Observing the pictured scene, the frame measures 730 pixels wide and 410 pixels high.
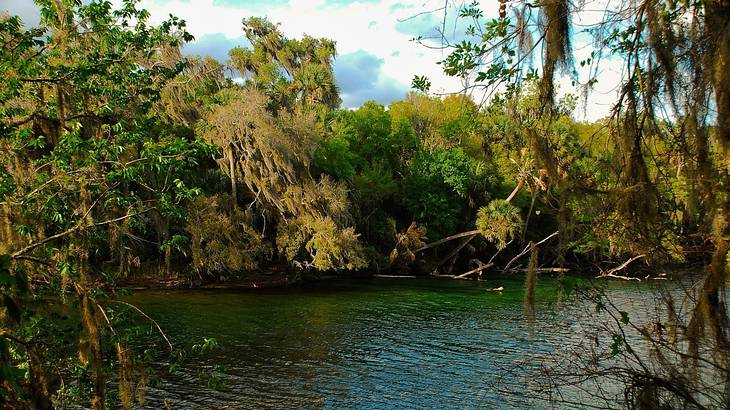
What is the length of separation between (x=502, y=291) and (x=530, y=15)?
22091 mm

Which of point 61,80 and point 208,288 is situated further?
point 208,288

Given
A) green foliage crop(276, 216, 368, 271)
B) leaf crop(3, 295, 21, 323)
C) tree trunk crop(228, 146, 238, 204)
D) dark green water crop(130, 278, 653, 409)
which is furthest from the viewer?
green foliage crop(276, 216, 368, 271)

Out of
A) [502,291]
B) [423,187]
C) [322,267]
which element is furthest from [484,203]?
[322,267]

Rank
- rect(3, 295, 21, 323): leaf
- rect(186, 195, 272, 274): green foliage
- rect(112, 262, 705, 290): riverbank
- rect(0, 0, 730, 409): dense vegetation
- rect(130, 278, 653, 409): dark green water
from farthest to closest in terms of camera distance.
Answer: rect(112, 262, 705, 290): riverbank < rect(186, 195, 272, 274): green foliage < rect(130, 278, 653, 409): dark green water < rect(0, 0, 730, 409): dense vegetation < rect(3, 295, 21, 323): leaf

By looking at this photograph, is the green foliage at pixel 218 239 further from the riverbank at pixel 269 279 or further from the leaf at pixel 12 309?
the leaf at pixel 12 309

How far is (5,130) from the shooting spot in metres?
5.83

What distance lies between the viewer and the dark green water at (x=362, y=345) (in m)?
11.1

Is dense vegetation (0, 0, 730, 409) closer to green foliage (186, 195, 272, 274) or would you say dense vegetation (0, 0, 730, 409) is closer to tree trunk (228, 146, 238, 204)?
green foliage (186, 195, 272, 274)

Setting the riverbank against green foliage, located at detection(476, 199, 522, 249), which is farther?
green foliage, located at detection(476, 199, 522, 249)

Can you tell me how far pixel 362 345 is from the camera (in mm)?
15242

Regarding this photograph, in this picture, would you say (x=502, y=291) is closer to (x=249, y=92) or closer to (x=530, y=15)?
(x=249, y=92)

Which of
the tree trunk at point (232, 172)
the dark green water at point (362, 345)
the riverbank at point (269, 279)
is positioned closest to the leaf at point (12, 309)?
the dark green water at point (362, 345)

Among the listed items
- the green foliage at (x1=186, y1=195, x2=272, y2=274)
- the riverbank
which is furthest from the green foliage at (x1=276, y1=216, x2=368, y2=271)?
the green foliage at (x1=186, y1=195, x2=272, y2=274)

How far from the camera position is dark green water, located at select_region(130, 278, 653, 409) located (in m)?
11.1
